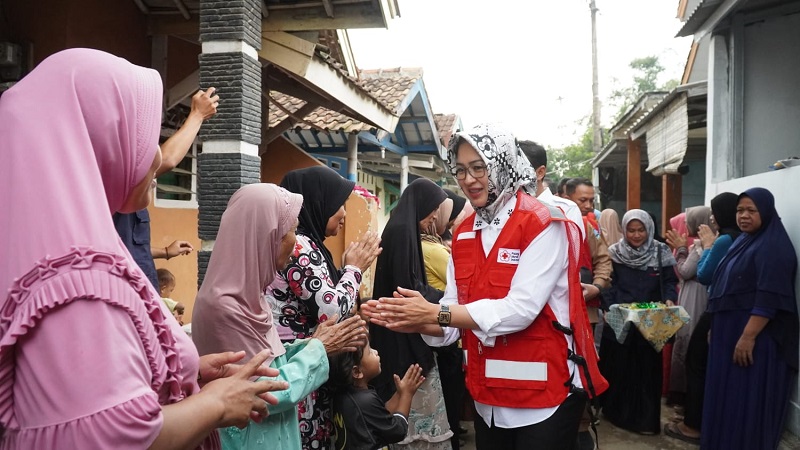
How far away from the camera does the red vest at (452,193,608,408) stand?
2205mm

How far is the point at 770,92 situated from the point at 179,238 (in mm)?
6599

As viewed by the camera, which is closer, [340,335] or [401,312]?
[340,335]

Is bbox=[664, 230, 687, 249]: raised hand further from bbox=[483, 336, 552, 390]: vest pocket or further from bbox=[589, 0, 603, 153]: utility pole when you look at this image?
bbox=[589, 0, 603, 153]: utility pole

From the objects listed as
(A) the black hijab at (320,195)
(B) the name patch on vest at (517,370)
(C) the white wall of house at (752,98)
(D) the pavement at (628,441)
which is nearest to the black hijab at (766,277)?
(C) the white wall of house at (752,98)

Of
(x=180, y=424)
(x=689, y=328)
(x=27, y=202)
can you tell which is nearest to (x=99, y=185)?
(x=27, y=202)

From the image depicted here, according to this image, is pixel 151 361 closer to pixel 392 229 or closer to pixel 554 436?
pixel 554 436

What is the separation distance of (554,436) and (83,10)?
230 inches

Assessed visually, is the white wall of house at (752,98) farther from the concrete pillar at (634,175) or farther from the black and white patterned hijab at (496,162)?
the concrete pillar at (634,175)

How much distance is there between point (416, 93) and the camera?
11.0 m

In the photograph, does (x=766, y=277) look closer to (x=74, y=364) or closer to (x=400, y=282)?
(x=400, y=282)

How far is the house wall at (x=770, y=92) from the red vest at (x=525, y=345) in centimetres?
426

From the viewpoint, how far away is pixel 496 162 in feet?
7.71

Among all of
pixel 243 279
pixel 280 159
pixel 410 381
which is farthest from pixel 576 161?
pixel 243 279

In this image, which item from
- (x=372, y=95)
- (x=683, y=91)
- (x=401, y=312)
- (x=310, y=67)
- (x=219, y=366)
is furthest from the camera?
(x=372, y=95)
